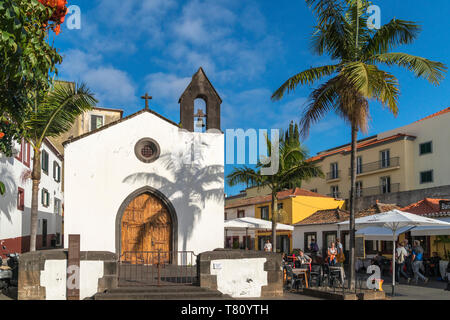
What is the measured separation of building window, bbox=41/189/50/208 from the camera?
28.5 metres

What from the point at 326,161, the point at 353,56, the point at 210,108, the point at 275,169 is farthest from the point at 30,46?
the point at 326,161

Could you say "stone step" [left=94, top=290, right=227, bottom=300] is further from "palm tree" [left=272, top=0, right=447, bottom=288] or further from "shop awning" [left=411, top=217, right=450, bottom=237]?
"shop awning" [left=411, top=217, right=450, bottom=237]

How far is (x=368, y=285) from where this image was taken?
14008mm

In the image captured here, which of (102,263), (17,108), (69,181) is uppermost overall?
(17,108)

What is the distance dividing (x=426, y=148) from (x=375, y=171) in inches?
220

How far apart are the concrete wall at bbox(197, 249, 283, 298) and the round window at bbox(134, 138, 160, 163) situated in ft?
21.7

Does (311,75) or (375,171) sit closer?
(311,75)

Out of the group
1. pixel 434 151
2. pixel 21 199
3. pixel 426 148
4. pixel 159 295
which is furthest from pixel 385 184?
pixel 159 295

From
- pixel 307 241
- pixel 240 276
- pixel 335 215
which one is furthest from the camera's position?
pixel 307 241

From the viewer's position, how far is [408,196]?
1264 inches

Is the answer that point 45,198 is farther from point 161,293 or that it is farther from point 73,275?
point 161,293

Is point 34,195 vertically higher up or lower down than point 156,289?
higher up

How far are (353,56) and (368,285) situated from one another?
7.10 m
